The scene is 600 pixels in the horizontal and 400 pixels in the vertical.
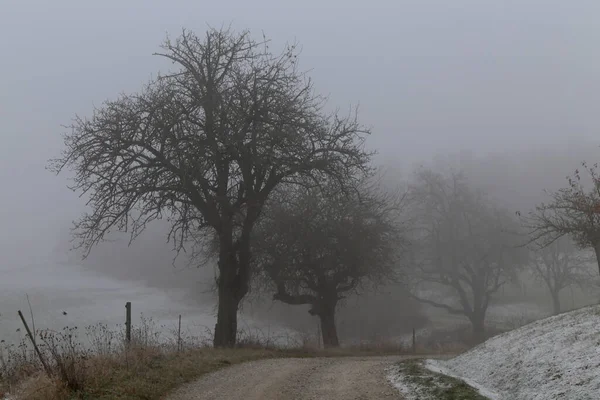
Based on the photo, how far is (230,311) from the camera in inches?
721

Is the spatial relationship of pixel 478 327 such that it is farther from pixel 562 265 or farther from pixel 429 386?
pixel 429 386

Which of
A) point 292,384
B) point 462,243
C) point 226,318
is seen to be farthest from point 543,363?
point 462,243

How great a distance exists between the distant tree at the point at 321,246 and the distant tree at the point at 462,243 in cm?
1497

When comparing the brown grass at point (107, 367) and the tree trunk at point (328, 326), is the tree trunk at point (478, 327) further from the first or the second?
the brown grass at point (107, 367)

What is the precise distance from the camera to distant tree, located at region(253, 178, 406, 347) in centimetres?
2442

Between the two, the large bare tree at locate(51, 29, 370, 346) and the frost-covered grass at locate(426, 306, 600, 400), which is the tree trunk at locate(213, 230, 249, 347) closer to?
the large bare tree at locate(51, 29, 370, 346)

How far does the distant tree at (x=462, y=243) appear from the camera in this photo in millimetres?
40125

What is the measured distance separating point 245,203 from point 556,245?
124 ft

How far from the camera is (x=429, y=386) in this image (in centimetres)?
877

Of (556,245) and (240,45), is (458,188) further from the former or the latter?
(240,45)

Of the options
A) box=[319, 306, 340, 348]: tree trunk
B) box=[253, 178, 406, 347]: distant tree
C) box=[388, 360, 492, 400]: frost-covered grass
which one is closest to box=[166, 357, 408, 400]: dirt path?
box=[388, 360, 492, 400]: frost-covered grass

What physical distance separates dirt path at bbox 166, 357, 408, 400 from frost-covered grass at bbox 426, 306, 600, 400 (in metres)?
1.68

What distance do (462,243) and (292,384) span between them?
110 feet

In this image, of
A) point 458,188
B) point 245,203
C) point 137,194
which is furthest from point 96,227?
point 458,188
